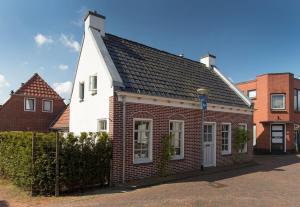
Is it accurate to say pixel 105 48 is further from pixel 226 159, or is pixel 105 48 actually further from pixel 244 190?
pixel 226 159

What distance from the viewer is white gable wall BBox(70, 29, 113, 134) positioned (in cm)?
1247

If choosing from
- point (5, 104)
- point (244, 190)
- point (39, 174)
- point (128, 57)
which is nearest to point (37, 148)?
point (39, 174)

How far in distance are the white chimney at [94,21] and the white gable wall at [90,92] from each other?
13.8 inches

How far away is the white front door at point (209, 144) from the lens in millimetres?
15809

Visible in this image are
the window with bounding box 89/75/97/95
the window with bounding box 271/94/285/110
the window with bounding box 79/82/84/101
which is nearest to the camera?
the window with bounding box 89/75/97/95

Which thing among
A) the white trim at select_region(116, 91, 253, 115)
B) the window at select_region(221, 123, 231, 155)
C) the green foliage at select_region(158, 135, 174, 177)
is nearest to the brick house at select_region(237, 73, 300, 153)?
the window at select_region(221, 123, 231, 155)

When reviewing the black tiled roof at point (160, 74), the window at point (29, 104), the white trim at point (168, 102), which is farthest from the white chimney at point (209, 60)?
the window at point (29, 104)

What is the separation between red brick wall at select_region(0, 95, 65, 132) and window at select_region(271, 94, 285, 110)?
807 inches

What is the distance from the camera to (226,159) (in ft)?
55.5

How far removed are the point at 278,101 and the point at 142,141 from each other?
19069mm

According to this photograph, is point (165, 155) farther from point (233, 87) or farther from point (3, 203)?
point (233, 87)

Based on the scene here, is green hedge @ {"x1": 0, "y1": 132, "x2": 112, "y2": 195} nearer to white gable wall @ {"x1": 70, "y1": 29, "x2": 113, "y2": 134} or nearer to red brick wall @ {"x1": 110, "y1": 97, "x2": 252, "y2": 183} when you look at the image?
red brick wall @ {"x1": 110, "y1": 97, "x2": 252, "y2": 183}

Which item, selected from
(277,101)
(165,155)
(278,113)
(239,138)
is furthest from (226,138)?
(277,101)

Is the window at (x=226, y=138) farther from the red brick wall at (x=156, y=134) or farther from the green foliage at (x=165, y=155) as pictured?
the green foliage at (x=165, y=155)
